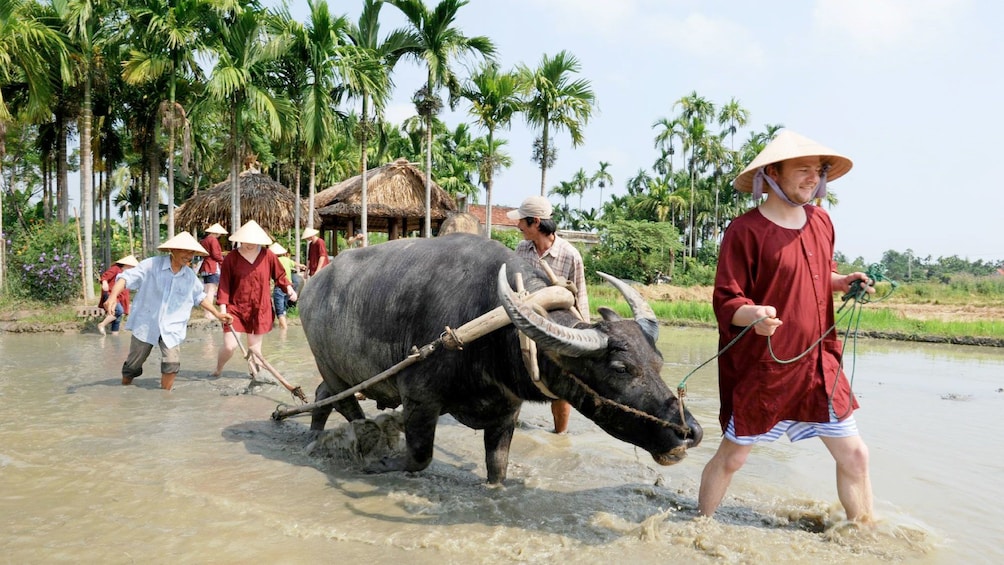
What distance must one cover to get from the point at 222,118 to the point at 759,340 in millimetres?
15142

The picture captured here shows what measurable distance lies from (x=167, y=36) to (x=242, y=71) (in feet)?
5.84

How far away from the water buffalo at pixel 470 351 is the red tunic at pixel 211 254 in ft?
10.9

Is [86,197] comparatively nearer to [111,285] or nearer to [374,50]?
[111,285]

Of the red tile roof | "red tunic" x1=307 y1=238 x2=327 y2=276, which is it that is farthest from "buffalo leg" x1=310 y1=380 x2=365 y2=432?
the red tile roof

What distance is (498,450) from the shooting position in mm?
3557

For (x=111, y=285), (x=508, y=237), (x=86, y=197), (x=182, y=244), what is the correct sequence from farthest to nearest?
(x=508, y=237)
(x=86, y=197)
(x=111, y=285)
(x=182, y=244)

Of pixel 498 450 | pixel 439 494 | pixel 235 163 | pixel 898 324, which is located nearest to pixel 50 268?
pixel 235 163

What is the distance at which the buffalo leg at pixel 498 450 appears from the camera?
3533 millimetres

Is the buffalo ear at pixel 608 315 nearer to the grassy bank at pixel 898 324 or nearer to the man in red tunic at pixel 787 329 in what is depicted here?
the man in red tunic at pixel 787 329

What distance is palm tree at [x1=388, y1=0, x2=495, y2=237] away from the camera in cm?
1617

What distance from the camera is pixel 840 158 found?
2783mm

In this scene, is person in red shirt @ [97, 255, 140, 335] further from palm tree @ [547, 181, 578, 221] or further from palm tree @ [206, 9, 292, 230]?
palm tree @ [547, 181, 578, 221]

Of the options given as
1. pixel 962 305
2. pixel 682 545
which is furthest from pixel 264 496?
pixel 962 305

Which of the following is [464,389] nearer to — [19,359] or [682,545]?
[682,545]
